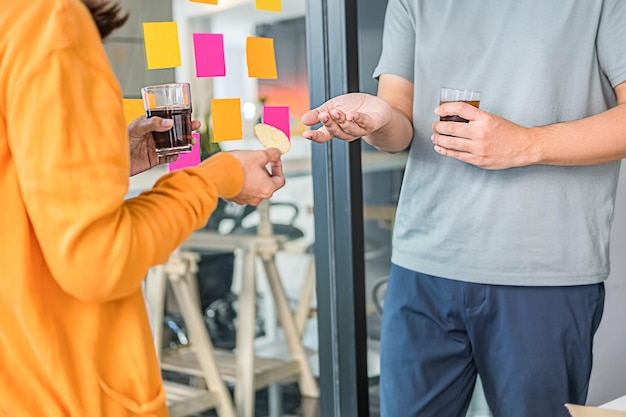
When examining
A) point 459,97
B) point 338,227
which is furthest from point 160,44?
point 338,227

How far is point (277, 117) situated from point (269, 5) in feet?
1.10

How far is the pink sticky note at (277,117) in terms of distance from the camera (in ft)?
7.20

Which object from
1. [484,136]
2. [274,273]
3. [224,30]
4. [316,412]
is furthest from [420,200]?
[316,412]

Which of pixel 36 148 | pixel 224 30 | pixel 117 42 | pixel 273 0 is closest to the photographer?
pixel 36 148

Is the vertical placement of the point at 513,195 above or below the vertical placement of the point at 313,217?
above

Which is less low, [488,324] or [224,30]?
[224,30]

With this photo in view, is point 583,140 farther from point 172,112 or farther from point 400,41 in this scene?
point 172,112

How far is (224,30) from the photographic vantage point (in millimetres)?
2070

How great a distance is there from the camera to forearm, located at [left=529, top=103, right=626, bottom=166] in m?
1.50

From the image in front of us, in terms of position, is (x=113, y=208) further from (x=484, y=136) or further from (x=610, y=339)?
(x=610, y=339)

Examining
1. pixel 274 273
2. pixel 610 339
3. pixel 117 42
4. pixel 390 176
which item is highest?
pixel 117 42

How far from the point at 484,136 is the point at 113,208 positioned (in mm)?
891

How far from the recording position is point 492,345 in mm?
1632

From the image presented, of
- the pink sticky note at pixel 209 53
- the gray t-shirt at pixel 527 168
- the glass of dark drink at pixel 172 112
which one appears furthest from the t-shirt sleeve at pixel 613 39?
the pink sticky note at pixel 209 53
